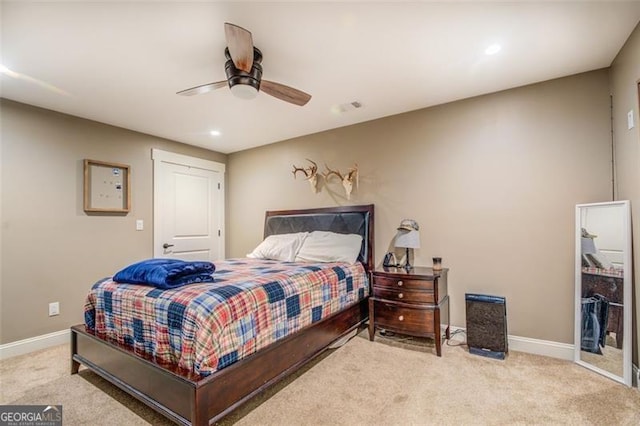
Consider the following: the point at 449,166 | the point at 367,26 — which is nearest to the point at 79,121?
the point at 367,26

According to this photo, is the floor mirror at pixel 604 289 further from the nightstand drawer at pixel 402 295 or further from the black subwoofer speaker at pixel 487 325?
the nightstand drawer at pixel 402 295

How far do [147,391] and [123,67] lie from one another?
2327 mm

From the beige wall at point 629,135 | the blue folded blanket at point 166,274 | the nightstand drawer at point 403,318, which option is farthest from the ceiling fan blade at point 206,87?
the beige wall at point 629,135

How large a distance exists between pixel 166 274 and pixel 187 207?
2.73 metres

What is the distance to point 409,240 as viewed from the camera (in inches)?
125

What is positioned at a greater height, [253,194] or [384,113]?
[384,113]

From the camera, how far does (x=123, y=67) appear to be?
2.42m

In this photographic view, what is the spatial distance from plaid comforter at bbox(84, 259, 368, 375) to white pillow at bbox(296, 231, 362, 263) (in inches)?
28.9

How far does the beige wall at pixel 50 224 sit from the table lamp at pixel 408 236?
3.27 metres

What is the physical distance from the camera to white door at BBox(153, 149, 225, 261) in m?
4.18

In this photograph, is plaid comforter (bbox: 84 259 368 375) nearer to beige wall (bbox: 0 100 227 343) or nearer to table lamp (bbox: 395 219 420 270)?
table lamp (bbox: 395 219 420 270)

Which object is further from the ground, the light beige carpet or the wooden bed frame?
the wooden bed frame

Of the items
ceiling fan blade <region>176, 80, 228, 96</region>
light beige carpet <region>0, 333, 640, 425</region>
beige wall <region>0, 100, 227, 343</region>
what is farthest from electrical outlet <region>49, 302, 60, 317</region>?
ceiling fan blade <region>176, 80, 228, 96</region>

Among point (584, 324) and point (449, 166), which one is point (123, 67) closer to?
point (449, 166)
